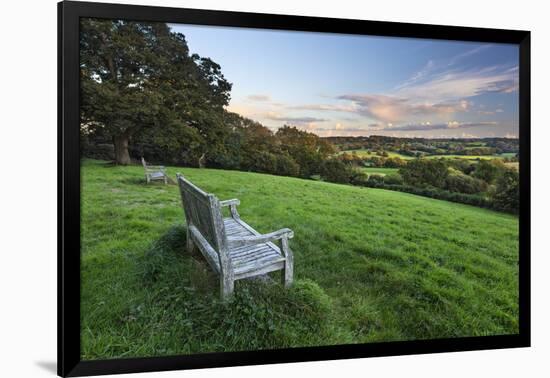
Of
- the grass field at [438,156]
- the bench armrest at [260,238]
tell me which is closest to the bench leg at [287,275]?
the bench armrest at [260,238]

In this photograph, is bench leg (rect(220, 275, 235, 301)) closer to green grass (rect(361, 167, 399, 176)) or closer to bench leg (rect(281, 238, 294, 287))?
bench leg (rect(281, 238, 294, 287))

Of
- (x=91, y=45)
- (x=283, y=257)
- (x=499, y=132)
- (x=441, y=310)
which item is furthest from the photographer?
(x=499, y=132)

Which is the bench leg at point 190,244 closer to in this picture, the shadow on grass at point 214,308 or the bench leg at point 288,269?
the shadow on grass at point 214,308

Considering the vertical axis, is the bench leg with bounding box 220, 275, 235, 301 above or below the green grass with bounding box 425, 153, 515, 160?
below

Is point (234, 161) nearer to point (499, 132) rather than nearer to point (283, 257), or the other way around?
point (283, 257)

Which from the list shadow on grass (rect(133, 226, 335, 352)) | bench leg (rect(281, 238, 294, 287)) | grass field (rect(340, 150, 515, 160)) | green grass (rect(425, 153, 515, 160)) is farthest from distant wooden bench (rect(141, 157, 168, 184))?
green grass (rect(425, 153, 515, 160))

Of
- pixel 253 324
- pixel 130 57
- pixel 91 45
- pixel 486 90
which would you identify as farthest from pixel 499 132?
pixel 91 45
